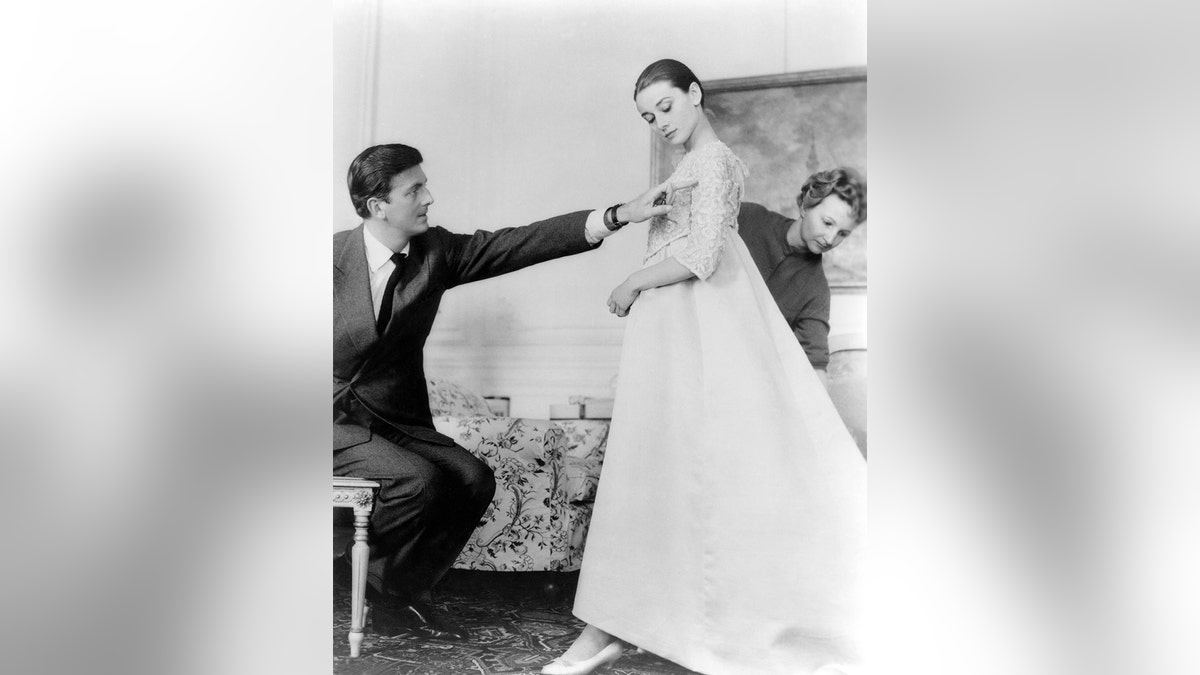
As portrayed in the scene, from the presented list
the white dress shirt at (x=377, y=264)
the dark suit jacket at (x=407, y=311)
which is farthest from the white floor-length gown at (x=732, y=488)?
the white dress shirt at (x=377, y=264)

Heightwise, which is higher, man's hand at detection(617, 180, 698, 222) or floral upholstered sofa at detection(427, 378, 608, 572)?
man's hand at detection(617, 180, 698, 222)

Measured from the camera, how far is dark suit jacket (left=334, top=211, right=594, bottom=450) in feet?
9.44

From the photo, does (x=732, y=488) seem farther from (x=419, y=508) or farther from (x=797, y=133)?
(x=797, y=133)

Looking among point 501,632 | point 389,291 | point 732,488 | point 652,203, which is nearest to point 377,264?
point 389,291

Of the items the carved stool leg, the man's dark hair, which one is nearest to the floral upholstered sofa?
the carved stool leg

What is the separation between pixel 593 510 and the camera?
279 cm

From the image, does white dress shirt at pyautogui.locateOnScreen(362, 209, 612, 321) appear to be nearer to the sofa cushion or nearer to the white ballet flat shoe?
the sofa cushion

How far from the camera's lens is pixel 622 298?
281 centimetres

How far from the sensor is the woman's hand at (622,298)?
2801 mm

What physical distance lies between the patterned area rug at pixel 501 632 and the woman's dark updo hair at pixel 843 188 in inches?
56.5

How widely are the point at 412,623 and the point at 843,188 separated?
6.41 feet

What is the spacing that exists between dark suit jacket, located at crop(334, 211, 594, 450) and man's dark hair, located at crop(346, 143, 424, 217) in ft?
0.40
